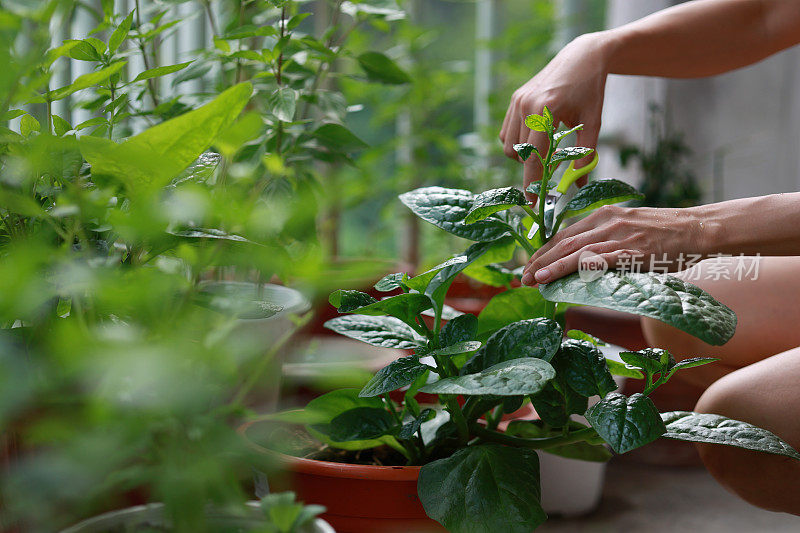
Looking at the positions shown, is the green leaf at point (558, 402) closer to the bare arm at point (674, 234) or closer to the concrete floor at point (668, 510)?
the bare arm at point (674, 234)

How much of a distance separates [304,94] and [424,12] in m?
1.71

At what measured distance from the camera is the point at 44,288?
419 mm

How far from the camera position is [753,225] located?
74 cm

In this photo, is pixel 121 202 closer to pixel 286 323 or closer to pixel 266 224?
pixel 266 224

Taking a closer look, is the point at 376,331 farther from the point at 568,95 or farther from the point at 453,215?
the point at 568,95

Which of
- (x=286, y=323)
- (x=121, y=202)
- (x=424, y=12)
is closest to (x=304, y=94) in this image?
(x=286, y=323)

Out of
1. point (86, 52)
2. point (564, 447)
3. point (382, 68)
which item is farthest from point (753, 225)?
point (86, 52)

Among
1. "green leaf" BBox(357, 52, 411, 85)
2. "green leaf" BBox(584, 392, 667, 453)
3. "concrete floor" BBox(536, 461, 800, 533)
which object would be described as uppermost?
"green leaf" BBox(357, 52, 411, 85)

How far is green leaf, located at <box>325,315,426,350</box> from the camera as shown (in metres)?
0.71

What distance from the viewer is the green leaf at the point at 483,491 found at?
2.02 feet

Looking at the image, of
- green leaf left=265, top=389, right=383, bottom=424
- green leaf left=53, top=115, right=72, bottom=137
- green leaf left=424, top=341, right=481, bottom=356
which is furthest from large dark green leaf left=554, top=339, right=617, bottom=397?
green leaf left=53, top=115, right=72, bottom=137

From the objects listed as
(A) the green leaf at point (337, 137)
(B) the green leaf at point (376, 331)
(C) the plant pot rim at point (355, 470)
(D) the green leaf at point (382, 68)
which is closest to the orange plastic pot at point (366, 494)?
Result: (C) the plant pot rim at point (355, 470)

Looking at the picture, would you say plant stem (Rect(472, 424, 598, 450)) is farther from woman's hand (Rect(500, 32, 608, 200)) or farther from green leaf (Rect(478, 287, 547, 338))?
woman's hand (Rect(500, 32, 608, 200))

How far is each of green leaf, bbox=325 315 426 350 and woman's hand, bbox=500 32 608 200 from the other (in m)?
0.25
